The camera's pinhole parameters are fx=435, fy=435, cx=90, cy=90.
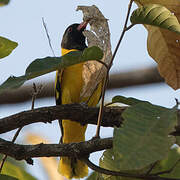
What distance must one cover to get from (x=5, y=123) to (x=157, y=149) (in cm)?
129

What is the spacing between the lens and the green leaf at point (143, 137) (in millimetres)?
1290

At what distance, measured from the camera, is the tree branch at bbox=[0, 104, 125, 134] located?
242cm

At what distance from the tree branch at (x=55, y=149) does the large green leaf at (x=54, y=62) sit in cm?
46

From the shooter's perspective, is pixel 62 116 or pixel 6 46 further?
pixel 62 116

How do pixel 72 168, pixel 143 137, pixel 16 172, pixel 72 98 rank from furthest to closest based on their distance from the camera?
pixel 72 98, pixel 72 168, pixel 16 172, pixel 143 137

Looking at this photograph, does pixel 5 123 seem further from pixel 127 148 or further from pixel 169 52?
pixel 127 148

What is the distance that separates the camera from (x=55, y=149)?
2.19 meters

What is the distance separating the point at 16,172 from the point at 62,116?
41cm

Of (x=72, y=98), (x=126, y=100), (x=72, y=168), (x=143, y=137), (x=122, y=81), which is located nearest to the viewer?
(x=143, y=137)

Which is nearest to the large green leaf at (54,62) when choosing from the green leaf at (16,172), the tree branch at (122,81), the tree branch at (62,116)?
the tree branch at (62,116)

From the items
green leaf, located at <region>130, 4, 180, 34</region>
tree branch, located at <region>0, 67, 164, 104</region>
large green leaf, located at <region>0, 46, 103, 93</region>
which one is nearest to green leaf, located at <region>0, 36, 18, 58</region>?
large green leaf, located at <region>0, 46, 103, 93</region>

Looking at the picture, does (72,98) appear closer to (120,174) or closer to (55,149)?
(55,149)

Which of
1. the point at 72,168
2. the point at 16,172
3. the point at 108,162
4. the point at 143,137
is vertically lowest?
the point at 72,168

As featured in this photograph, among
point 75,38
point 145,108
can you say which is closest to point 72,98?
point 75,38
